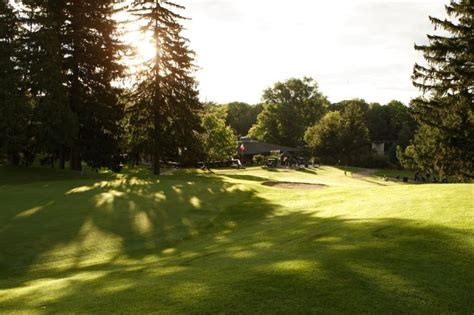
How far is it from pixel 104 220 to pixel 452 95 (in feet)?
98.1

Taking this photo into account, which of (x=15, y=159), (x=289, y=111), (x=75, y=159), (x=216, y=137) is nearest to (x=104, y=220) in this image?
(x=75, y=159)

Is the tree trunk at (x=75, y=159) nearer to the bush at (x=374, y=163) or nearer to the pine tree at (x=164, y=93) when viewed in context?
the pine tree at (x=164, y=93)

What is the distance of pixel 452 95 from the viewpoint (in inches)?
1283

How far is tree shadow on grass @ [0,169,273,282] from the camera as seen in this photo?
11.3 m

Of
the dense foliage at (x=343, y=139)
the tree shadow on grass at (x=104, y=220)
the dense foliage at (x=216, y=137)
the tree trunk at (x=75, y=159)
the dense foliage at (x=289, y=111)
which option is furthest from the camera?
the dense foliage at (x=289, y=111)

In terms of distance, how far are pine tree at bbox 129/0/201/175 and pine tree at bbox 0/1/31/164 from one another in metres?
8.56

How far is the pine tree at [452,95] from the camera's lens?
29.9m

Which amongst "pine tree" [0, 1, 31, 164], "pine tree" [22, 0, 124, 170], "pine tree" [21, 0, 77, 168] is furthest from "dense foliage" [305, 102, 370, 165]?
"pine tree" [0, 1, 31, 164]

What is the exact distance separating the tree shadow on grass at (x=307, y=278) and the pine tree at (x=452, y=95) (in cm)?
2489

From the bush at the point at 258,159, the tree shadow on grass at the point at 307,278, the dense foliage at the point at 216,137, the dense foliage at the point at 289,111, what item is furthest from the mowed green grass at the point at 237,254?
the dense foliage at the point at 289,111

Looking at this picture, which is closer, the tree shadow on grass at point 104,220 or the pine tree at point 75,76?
the tree shadow on grass at point 104,220

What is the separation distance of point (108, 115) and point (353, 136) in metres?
46.5

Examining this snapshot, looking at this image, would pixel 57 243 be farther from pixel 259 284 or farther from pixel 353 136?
pixel 353 136

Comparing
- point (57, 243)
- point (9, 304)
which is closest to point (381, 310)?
point (9, 304)
